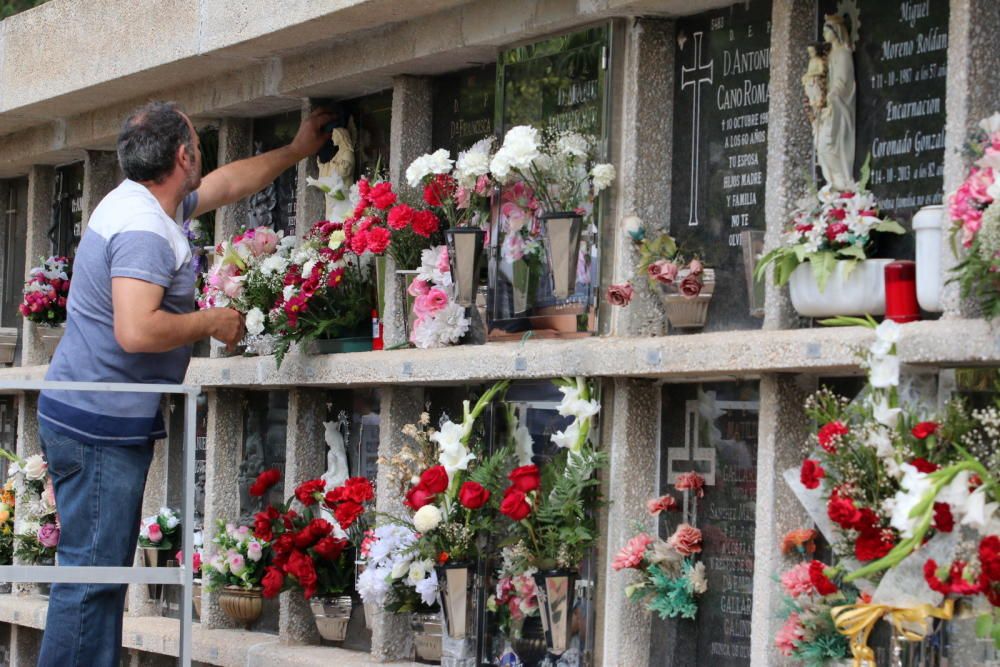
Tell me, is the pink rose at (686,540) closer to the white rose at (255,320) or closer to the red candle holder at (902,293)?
the red candle holder at (902,293)

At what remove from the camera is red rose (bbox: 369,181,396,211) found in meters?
5.92

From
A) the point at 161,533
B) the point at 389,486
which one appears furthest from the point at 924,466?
the point at 161,533

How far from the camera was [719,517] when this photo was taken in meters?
4.91

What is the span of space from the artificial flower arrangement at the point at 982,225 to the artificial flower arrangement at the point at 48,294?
522 cm

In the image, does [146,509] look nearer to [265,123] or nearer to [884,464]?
[265,123]

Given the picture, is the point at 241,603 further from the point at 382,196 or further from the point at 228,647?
the point at 382,196

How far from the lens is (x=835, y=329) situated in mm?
4293

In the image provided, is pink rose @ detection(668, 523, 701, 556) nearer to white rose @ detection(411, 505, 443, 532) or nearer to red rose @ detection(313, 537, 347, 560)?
white rose @ detection(411, 505, 443, 532)

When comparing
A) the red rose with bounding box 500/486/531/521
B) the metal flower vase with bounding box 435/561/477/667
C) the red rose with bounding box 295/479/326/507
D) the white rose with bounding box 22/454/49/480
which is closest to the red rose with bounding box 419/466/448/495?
the metal flower vase with bounding box 435/561/477/667

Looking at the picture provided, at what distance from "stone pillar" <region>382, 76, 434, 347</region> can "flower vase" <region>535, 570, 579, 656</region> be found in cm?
135

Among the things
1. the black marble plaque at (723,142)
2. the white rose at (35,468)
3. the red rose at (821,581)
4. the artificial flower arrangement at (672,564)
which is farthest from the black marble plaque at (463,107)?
the white rose at (35,468)

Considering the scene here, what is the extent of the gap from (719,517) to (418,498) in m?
1.01

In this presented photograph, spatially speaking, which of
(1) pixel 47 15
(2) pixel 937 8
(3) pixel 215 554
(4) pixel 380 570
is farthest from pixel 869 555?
(1) pixel 47 15

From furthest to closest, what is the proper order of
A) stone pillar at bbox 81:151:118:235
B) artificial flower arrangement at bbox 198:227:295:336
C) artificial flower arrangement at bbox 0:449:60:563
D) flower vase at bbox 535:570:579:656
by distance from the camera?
stone pillar at bbox 81:151:118:235 → artificial flower arrangement at bbox 0:449:60:563 → artificial flower arrangement at bbox 198:227:295:336 → flower vase at bbox 535:570:579:656
